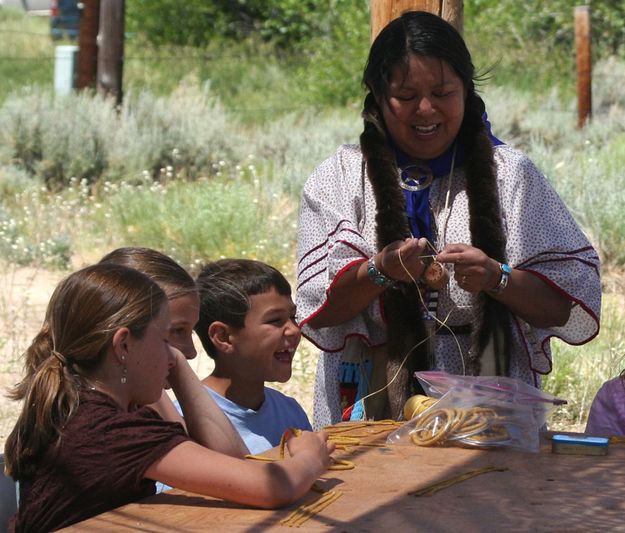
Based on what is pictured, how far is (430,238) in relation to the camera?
357 cm

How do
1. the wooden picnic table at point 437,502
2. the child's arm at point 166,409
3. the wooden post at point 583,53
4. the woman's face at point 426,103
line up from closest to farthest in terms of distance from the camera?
the wooden picnic table at point 437,502, the child's arm at point 166,409, the woman's face at point 426,103, the wooden post at point 583,53

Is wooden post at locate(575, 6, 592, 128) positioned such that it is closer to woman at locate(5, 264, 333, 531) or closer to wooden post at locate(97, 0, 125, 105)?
wooden post at locate(97, 0, 125, 105)

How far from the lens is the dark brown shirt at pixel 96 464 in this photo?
250 cm

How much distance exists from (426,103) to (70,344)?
131cm

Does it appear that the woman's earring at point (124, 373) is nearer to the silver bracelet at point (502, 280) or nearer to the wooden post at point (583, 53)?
the silver bracelet at point (502, 280)

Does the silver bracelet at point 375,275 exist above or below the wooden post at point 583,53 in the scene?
below

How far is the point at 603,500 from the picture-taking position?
2.53 m

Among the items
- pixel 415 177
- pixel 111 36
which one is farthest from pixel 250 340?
pixel 111 36

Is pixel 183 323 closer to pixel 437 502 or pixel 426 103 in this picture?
pixel 426 103

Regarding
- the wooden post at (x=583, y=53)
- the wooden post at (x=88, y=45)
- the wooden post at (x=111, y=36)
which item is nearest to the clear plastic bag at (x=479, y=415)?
the wooden post at (x=111, y=36)

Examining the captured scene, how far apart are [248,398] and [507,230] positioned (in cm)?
88

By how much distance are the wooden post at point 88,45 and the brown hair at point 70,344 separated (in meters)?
10.9

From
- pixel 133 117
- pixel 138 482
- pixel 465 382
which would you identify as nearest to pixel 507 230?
pixel 465 382

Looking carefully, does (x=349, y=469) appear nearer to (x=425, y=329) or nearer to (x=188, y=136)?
(x=425, y=329)
